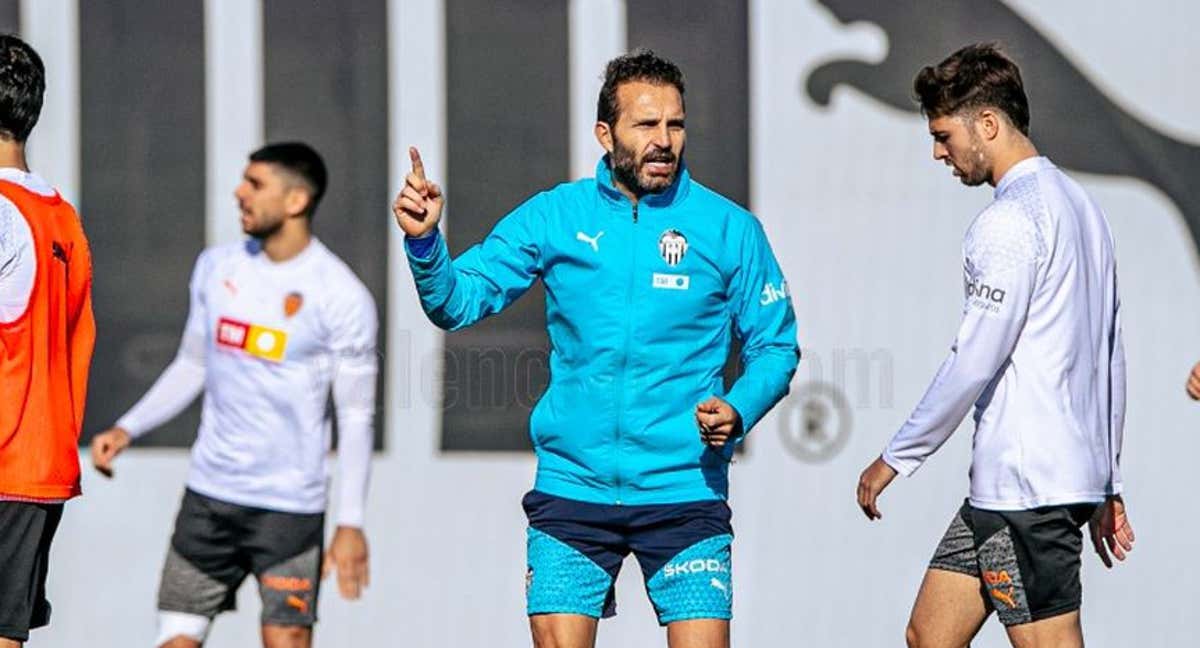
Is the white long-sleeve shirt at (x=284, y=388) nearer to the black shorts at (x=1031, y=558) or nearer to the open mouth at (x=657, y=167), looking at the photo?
the open mouth at (x=657, y=167)

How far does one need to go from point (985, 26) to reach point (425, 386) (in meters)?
2.18

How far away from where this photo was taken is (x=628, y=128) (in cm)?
508

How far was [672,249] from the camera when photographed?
199 inches

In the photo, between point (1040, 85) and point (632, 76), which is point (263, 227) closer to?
point (632, 76)

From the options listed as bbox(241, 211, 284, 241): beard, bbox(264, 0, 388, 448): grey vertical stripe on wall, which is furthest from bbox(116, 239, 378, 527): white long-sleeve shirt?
Answer: bbox(264, 0, 388, 448): grey vertical stripe on wall

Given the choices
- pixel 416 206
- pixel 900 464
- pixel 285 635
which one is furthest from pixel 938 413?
pixel 285 635

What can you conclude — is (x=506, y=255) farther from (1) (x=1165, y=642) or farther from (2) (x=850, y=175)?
(1) (x=1165, y=642)

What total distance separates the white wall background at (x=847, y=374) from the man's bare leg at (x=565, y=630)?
204 cm

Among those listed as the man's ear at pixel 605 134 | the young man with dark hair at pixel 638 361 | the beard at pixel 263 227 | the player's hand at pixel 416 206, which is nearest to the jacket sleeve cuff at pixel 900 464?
the young man with dark hair at pixel 638 361

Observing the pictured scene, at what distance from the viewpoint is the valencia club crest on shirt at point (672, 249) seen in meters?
5.06

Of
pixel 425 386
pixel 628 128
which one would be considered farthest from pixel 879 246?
pixel 628 128

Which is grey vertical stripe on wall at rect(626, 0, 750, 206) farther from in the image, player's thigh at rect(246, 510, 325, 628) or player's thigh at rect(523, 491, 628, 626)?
player's thigh at rect(523, 491, 628, 626)

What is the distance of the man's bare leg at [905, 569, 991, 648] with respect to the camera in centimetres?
501

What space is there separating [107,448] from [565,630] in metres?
2.00
